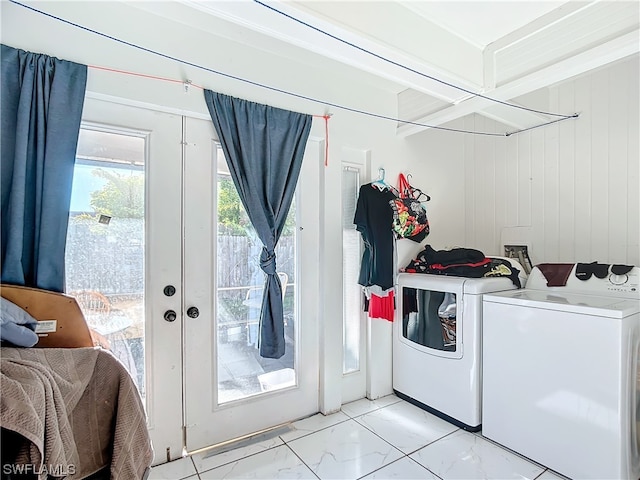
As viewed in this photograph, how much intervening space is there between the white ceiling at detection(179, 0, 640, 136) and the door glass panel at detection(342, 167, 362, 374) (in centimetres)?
86

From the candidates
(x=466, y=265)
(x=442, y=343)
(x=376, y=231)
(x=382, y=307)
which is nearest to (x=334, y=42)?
(x=376, y=231)

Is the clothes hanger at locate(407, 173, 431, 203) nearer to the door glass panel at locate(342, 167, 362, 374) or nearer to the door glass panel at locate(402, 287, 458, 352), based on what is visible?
the door glass panel at locate(342, 167, 362, 374)

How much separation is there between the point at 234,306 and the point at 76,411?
1038mm

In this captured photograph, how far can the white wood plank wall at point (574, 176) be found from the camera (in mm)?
2246

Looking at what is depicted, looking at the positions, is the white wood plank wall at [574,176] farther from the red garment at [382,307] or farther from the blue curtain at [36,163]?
the blue curtain at [36,163]

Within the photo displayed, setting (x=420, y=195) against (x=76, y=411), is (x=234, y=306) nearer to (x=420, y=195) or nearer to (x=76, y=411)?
(x=76, y=411)

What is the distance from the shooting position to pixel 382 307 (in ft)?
8.27

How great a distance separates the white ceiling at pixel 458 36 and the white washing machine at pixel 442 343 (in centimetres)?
123

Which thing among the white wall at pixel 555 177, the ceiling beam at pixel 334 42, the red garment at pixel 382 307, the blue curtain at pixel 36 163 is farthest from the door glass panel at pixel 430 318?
the blue curtain at pixel 36 163

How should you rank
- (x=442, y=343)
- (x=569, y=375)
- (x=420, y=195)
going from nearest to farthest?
1. (x=569, y=375)
2. (x=442, y=343)
3. (x=420, y=195)

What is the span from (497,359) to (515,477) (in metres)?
0.59

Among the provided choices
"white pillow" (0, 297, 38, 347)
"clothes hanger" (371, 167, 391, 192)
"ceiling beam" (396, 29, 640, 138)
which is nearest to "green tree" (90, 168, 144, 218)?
"white pillow" (0, 297, 38, 347)

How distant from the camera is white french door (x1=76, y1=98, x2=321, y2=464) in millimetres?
1741

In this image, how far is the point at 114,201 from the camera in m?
1.75
